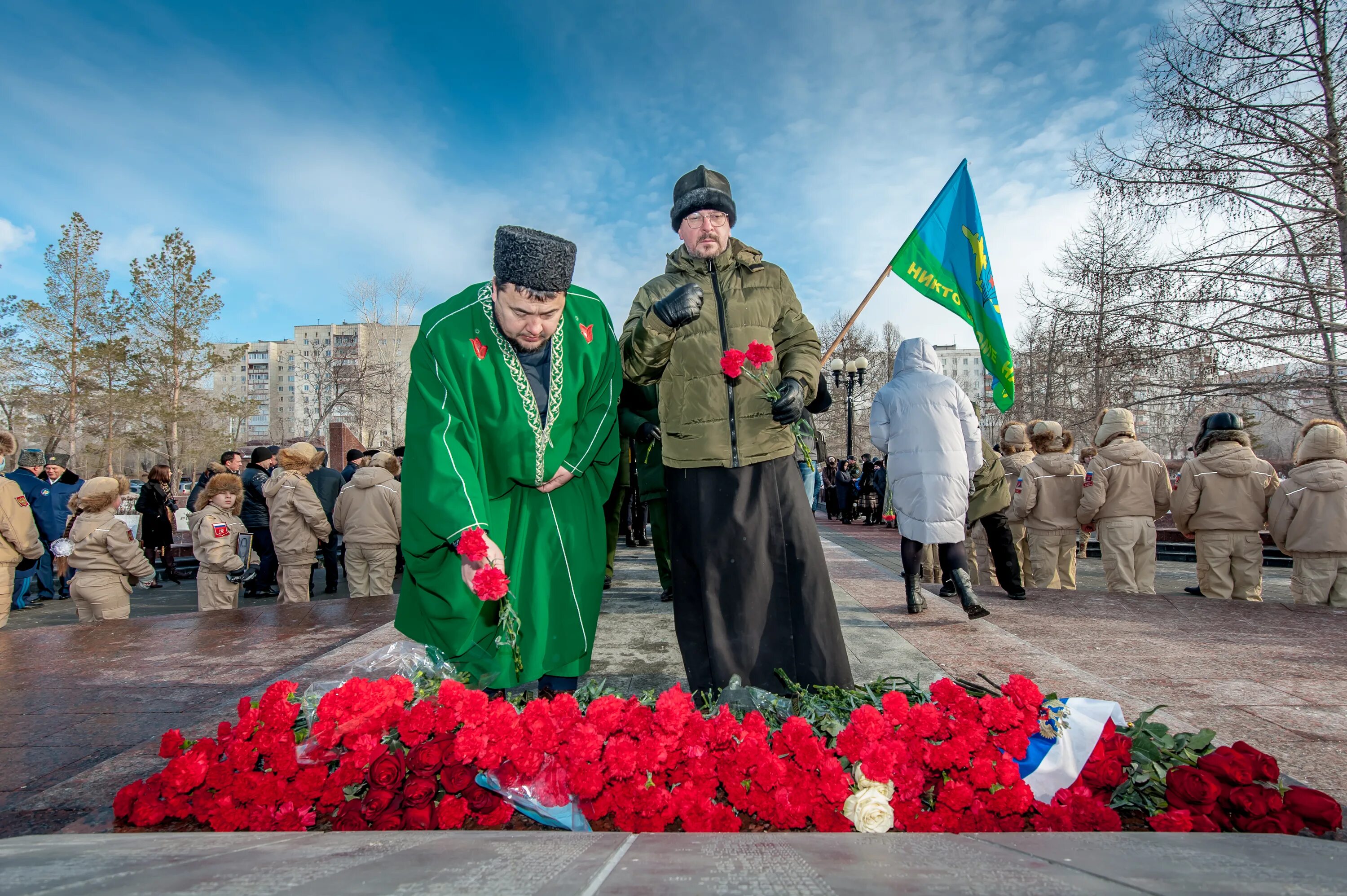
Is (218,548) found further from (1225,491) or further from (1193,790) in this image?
(1225,491)

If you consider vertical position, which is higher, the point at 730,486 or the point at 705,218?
the point at 705,218

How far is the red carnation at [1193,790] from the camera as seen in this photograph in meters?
1.59

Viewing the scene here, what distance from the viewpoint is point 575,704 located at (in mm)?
1945

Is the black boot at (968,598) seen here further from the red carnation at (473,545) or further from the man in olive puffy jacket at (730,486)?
the red carnation at (473,545)

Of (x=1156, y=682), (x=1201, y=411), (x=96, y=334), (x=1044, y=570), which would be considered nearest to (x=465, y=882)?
(x=1156, y=682)

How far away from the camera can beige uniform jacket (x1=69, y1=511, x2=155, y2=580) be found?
5453mm

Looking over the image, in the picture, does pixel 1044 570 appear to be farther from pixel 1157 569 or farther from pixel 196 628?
pixel 196 628

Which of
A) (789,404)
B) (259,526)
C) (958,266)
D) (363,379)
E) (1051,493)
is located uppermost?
(363,379)

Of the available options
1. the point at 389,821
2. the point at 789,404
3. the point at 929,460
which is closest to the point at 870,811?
the point at 389,821

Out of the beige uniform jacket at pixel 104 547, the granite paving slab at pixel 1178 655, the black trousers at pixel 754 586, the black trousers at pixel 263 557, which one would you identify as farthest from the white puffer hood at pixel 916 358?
the black trousers at pixel 263 557

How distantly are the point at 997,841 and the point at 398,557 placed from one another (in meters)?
8.43

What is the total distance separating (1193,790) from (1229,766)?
110 millimetres

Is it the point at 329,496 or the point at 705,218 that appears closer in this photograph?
the point at 705,218

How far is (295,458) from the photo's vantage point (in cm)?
693
